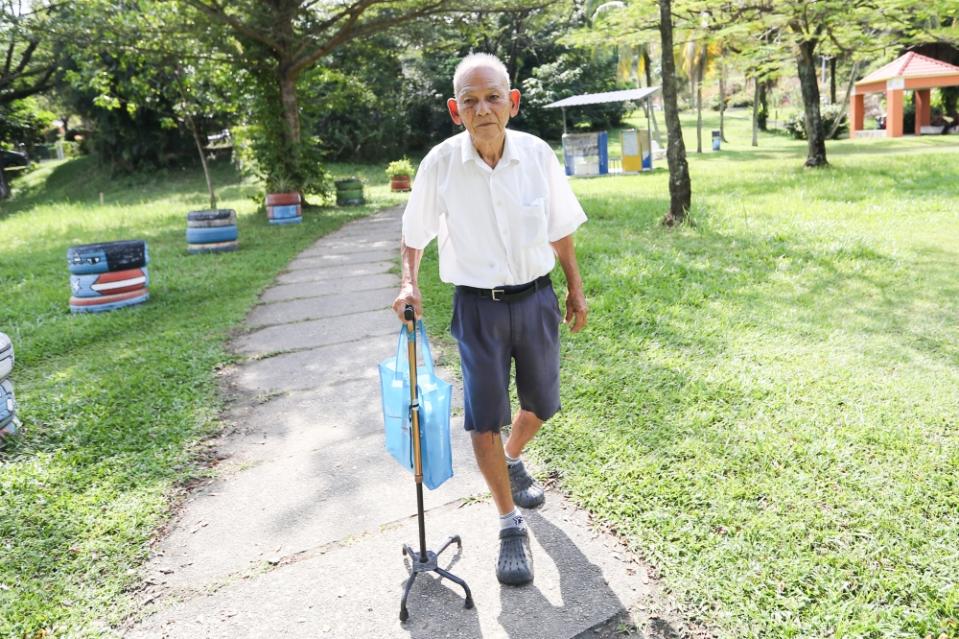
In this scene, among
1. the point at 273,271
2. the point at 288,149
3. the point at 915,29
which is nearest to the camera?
the point at 273,271

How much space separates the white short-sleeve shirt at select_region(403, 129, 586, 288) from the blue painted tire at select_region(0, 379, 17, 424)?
8.70 ft

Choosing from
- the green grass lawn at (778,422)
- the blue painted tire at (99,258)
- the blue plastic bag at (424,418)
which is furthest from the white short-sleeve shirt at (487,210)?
the blue painted tire at (99,258)

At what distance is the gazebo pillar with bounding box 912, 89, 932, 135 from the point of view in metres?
24.7

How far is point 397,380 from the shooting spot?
271 cm

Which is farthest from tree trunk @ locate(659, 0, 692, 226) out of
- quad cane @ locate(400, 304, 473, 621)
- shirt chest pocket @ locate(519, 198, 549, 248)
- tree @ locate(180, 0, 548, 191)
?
quad cane @ locate(400, 304, 473, 621)

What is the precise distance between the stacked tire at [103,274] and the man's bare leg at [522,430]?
212 inches

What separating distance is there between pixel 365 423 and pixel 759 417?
217 centimetres

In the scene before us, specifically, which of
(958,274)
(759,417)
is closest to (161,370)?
(759,417)

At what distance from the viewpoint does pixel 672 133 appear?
8867mm

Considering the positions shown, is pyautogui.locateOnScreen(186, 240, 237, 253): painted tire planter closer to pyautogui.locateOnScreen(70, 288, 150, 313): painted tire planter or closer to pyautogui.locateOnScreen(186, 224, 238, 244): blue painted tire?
pyautogui.locateOnScreen(186, 224, 238, 244): blue painted tire

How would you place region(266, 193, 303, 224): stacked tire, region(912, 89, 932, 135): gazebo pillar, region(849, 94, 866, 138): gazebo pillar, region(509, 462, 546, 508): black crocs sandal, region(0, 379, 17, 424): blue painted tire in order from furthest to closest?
region(849, 94, 866, 138): gazebo pillar
region(912, 89, 932, 135): gazebo pillar
region(266, 193, 303, 224): stacked tire
region(0, 379, 17, 424): blue painted tire
region(509, 462, 546, 508): black crocs sandal

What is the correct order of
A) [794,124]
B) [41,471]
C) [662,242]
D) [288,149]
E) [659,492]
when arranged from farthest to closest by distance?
1. [794,124]
2. [288,149]
3. [662,242]
4. [41,471]
5. [659,492]

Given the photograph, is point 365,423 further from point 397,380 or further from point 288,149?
point 288,149

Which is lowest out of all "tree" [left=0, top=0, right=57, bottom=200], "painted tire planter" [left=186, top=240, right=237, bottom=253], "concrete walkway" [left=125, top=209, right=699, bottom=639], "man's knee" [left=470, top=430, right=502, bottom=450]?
"concrete walkway" [left=125, top=209, right=699, bottom=639]
